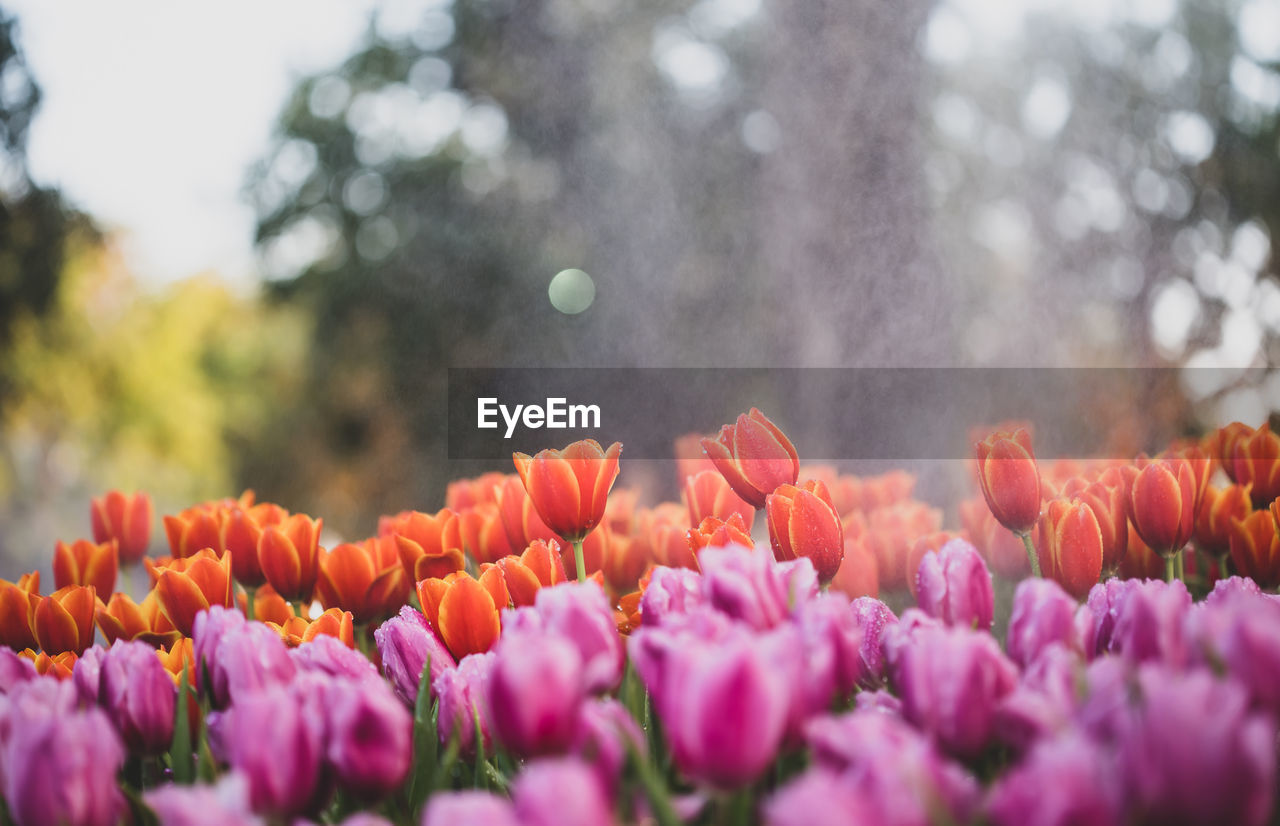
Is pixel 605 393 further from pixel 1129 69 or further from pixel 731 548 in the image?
pixel 731 548

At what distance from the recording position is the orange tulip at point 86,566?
1.12m

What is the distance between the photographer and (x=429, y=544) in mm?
1009

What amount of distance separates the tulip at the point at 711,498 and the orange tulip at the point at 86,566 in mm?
679

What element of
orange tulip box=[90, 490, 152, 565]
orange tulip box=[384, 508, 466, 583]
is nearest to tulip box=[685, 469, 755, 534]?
orange tulip box=[384, 508, 466, 583]

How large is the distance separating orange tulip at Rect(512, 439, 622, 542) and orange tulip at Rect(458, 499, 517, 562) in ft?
0.60

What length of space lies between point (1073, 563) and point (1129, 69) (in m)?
7.50

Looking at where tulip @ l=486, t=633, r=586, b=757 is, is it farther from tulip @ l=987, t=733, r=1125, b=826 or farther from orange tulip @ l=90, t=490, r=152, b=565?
orange tulip @ l=90, t=490, r=152, b=565

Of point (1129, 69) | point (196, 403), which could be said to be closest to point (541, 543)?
point (1129, 69)

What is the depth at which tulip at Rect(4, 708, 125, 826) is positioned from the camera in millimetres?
495

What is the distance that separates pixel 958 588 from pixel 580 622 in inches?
9.8

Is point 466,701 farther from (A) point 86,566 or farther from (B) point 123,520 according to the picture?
(B) point 123,520

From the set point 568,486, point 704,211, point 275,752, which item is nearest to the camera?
point 275,752

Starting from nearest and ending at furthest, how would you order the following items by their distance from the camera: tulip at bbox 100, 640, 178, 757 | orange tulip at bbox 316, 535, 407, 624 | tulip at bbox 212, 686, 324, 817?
tulip at bbox 212, 686, 324, 817
tulip at bbox 100, 640, 178, 757
orange tulip at bbox 316, 535, 407, 624

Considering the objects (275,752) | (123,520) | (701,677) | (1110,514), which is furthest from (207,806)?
(123,520)
